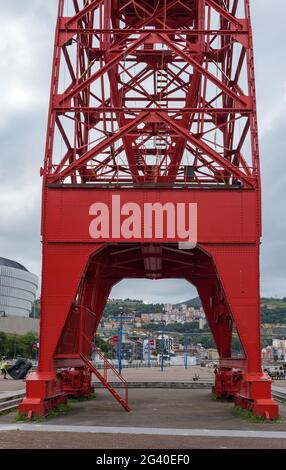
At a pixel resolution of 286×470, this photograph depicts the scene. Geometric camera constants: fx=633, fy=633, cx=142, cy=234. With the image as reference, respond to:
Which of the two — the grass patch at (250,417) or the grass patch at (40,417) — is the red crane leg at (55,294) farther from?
the grass patch at (250,417)

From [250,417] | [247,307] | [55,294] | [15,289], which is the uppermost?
[15,289]

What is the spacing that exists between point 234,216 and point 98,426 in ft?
21.3

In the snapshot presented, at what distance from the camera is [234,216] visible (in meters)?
17.1

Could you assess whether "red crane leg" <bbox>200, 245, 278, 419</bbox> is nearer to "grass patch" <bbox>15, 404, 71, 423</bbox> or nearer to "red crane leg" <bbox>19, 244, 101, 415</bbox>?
"red crane leg" <bbox>19, 244, 101, 415</bbox>

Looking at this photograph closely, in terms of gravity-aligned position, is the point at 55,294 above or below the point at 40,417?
above

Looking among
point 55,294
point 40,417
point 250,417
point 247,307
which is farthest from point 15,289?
point 250,417

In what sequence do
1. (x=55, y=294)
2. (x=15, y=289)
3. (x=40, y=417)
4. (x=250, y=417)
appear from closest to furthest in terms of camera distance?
(x=40, y=417) < (x=250, y=417) < (x=55, y=294) < (x=15, y=289)

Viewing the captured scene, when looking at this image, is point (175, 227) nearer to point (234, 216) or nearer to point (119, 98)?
point (234, 216)

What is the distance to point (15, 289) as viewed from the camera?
523 ft

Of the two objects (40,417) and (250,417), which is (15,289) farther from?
(250,417)

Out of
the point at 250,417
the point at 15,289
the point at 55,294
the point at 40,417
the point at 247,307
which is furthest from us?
the point at 15,289

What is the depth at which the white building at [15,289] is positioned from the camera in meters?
155

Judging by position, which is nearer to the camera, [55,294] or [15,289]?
[55,294]

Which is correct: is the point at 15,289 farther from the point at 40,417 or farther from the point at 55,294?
the point at 40,417
